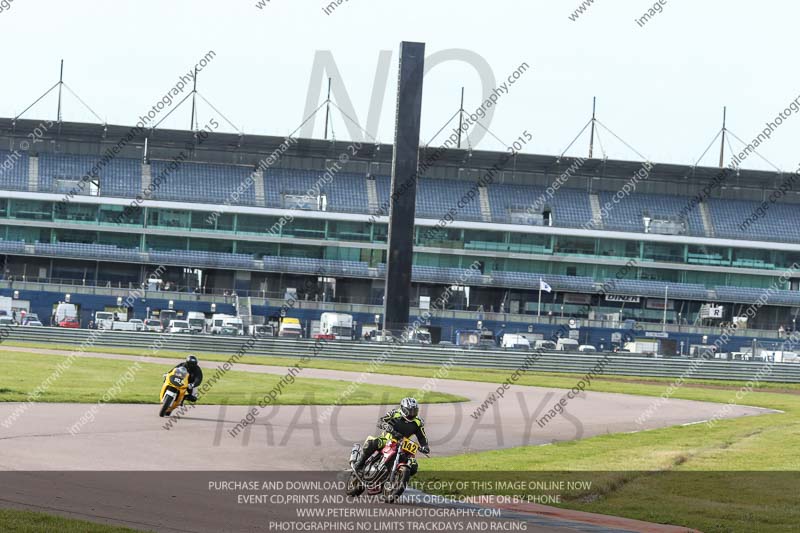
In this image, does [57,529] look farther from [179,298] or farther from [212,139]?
[212,139]

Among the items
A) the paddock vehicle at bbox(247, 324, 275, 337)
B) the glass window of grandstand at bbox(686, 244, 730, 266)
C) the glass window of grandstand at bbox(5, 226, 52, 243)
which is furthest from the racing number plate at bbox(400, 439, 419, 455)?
the glass window of grandstand at bbox(686, 244, 730, 266)

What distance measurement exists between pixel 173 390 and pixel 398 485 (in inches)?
490

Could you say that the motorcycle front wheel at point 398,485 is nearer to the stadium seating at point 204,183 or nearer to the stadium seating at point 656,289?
the stadium seating at point 204,183

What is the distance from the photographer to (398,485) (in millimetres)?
16141

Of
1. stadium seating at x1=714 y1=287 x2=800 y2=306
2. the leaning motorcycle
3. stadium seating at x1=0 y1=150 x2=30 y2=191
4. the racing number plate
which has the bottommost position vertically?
Result: the leaning motorcycle

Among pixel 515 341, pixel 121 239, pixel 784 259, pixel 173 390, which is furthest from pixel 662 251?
pixel 173 390

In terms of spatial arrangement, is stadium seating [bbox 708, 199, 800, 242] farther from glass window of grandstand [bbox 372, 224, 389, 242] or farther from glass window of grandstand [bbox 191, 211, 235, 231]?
glass window of grandstand [bbox 191, 211, 235, 231]

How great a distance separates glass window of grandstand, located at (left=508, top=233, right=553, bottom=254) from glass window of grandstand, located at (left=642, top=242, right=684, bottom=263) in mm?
8178

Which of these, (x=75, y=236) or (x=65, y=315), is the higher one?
(x=75, y=236)

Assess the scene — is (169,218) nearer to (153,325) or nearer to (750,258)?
(153,325)

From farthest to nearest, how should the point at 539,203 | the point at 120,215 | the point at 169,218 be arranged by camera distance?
the point at 539,203, the point at 169,218, the point at 120,215

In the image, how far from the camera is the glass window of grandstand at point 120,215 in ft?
297

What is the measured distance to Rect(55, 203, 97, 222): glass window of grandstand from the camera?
9056 centimetres

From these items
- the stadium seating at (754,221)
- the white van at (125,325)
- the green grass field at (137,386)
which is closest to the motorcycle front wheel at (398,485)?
the green grass field at (137,386)
